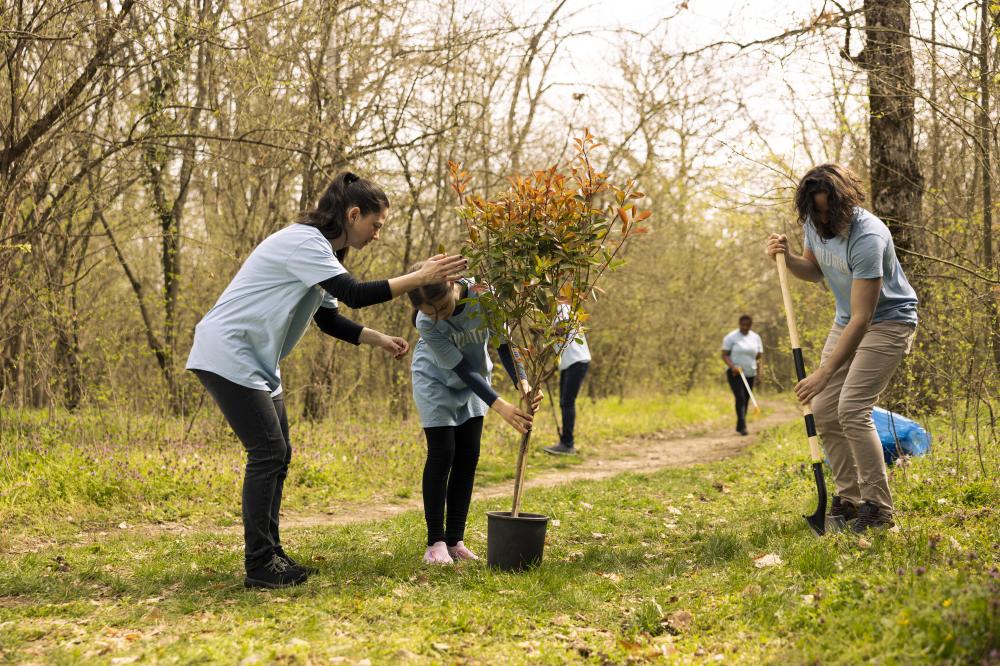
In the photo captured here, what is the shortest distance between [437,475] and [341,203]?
1642 mm

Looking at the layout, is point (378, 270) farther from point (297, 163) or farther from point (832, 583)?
point (832, 583)

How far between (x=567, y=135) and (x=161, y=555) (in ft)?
35.9

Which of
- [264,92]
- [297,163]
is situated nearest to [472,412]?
[264,92]

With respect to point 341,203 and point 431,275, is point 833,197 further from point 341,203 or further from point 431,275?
point 341,203

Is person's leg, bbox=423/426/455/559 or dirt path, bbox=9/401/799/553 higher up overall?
person's leg, bbox=423/426/455/559

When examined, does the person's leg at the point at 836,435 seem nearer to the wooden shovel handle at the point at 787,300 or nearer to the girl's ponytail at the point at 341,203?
the wooden shovel handle at the point at 787,300

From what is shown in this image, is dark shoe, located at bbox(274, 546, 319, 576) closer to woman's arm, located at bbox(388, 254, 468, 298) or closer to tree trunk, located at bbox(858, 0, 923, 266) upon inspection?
woman's arm, located at bbox(388, 254, 468, 298)

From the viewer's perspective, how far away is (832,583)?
353cm

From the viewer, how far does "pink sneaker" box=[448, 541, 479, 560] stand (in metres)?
4.87

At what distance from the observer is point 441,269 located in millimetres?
4070

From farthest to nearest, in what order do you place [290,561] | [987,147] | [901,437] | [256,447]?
[901,437], [987,147], [290,561], [256,447]

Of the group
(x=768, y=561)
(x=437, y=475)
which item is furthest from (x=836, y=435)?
(x=437, y=475)

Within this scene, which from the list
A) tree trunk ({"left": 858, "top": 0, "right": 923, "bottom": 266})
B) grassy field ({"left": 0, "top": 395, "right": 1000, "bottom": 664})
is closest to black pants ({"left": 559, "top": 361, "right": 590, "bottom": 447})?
tree trunk ({"left": 858, "top": 0, "right": 923, "bottom": 266})

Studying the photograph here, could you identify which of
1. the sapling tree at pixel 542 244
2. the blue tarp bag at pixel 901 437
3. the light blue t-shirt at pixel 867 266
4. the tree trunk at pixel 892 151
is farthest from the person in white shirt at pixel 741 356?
the sapling tree at pixel 542 244
